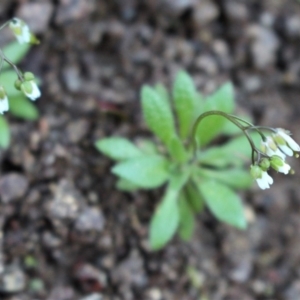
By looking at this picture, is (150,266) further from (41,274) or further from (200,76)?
(200,76)

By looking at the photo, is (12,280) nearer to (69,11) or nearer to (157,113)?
(157,113)

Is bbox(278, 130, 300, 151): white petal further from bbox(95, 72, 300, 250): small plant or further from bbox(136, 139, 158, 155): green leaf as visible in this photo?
bbox(136, 139, 158, 155): green leaf

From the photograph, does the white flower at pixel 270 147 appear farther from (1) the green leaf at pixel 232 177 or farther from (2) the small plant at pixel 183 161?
(1) the green leaf at pixel 232 177

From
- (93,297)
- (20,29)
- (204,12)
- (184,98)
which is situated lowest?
(93,297)

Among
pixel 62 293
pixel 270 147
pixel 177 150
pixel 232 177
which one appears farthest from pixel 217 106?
pixel 62 293

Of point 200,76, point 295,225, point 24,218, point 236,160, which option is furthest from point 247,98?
point 24,218

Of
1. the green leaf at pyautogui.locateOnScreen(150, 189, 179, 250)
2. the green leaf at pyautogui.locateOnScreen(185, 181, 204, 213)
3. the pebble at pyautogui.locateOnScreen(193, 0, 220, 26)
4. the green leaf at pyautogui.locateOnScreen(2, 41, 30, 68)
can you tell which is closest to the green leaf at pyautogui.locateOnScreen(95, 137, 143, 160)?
the green leaf at pyautogui.locateOnScreen(150, 189, 179, 250)

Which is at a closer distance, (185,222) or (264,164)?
(264,164)
